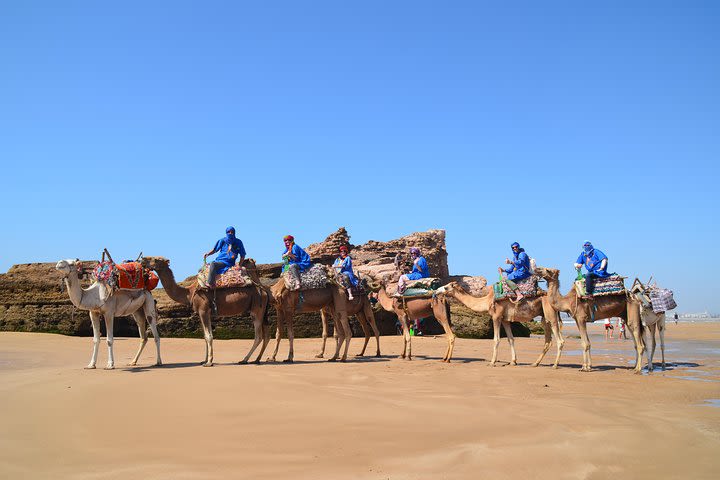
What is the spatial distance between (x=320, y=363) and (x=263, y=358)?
2241mm

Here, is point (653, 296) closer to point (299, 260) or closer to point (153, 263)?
point (299, 260)

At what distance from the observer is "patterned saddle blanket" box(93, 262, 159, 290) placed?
41.6ft

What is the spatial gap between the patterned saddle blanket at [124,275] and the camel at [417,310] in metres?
6.62

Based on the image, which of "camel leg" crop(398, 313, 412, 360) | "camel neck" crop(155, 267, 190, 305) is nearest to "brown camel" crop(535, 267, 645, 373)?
"camel leg" crop(398, 313, 412, 360)

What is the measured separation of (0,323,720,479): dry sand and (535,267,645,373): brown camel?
10.1ft

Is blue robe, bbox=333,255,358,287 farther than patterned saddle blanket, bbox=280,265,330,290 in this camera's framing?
Yes

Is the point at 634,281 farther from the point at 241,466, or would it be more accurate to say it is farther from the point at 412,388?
the point at 241,466

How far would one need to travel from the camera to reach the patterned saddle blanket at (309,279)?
15211mm

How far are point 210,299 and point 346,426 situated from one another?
25.9 feet

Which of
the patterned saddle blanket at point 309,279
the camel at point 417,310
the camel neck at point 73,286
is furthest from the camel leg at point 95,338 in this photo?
the camel at point 417,310

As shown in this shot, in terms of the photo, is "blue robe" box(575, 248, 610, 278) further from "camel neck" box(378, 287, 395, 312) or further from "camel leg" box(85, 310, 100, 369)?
"camel leg" box(85, 310, 100, 369)

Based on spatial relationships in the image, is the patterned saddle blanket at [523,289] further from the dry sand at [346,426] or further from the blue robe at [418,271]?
the dry sand at [346,426]

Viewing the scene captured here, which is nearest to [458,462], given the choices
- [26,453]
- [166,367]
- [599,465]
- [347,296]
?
[599,465]

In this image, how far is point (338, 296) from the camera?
15805 mm
